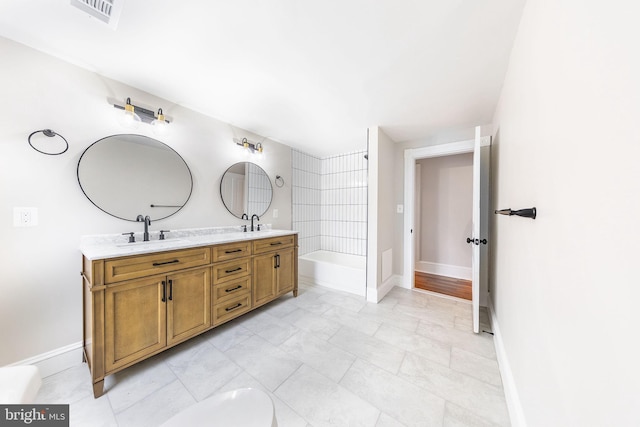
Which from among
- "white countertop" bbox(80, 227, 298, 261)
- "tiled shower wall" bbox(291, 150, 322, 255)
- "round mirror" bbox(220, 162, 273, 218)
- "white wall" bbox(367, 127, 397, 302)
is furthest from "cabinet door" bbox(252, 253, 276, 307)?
"white wall" bbox(367, 127, 397, 302)

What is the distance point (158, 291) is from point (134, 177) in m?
1.05

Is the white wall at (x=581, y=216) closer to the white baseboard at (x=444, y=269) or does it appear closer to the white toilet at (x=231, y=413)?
the white toilet at (x=231, y=413)

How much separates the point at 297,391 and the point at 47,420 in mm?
1096

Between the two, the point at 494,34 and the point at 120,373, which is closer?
the point at 494,34

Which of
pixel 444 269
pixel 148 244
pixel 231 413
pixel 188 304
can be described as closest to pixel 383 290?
pixel 444 269

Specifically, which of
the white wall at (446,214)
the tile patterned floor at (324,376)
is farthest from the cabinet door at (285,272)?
the white wall at (446,214)

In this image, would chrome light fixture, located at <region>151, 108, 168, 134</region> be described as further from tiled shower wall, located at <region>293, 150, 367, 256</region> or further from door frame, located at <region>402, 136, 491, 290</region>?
door frame, located at <region>402, 136, 491, 290</region>

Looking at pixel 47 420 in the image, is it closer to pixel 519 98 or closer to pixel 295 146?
pixel 519 98

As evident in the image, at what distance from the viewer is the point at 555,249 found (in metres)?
0.74

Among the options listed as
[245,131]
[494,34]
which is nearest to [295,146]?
[245,131]

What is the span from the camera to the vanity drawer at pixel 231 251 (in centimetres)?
188

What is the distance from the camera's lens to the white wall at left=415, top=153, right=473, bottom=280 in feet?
11.8

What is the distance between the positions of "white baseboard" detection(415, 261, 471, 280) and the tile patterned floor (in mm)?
1531

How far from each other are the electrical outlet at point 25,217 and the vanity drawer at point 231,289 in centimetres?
126
